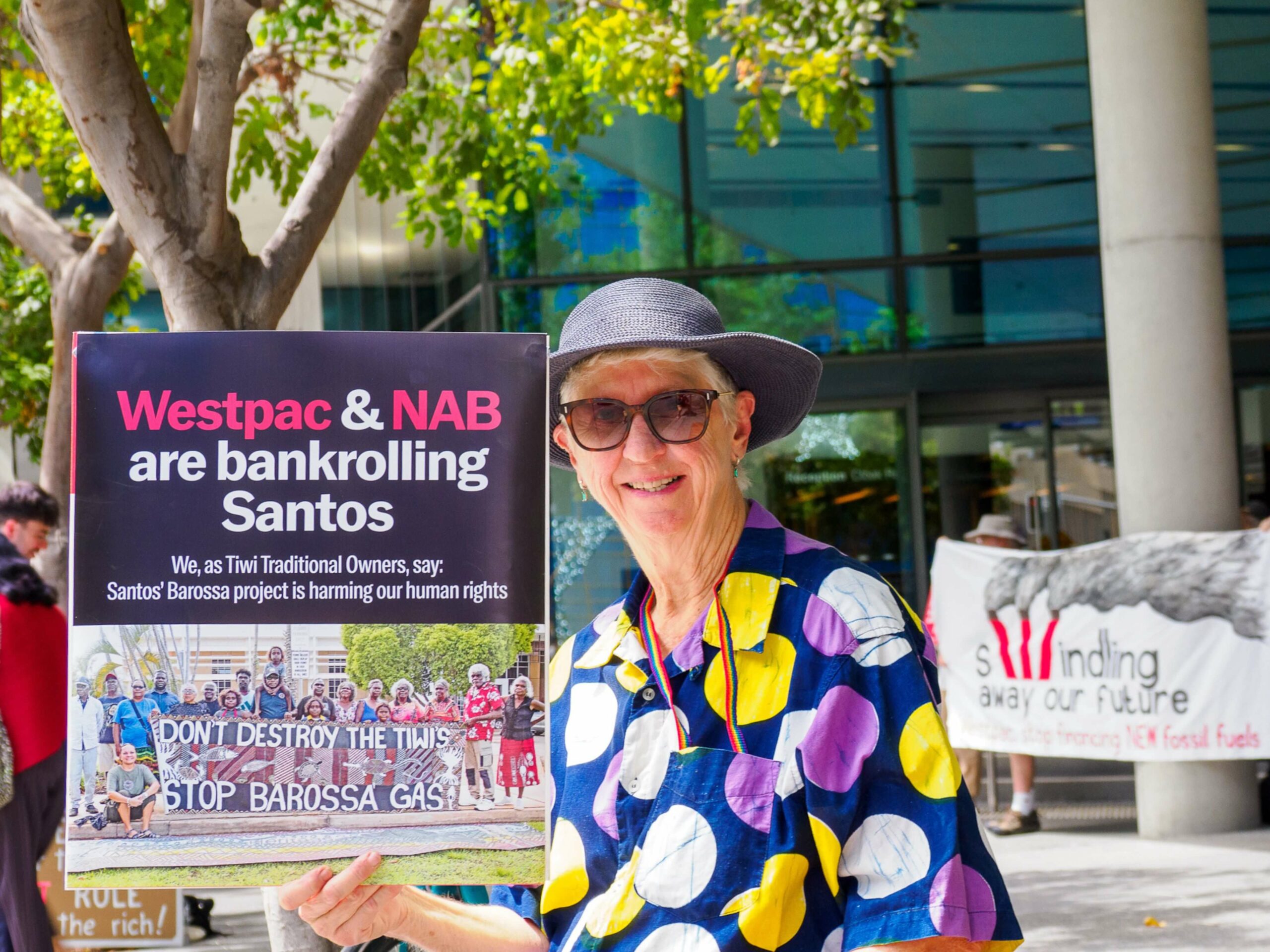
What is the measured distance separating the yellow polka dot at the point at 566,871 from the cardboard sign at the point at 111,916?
5073 mm

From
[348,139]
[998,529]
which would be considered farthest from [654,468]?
[998,529]

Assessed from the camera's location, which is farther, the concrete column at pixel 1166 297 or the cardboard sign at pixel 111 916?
the concrete column at pixel 1166 297

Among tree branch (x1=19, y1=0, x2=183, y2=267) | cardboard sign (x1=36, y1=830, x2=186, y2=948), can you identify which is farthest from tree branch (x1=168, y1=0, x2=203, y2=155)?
cardboard sign (x1=36, y1=830, x2=186, y2=948)

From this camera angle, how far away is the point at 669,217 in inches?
487

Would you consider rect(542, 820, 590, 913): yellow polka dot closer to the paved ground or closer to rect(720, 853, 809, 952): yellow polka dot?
rect(720, 853, 809, 952): yellow polka dot

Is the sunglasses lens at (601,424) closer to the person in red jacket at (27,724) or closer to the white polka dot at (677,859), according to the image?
the white polka dot at (677,859)

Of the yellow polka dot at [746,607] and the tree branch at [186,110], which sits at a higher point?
the tree branch at [186,110]

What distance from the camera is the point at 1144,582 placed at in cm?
816

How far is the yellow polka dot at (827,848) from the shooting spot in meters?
1.85

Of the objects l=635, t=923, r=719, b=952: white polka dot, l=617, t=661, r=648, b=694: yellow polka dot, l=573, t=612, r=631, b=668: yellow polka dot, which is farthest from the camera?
l=573, t=612, r=631, b=668: yellow polka dot


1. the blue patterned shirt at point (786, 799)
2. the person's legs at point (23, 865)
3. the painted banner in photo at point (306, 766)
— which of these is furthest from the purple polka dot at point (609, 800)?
the person's legs at point (23, 865)

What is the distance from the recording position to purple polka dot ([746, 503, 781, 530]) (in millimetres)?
2197

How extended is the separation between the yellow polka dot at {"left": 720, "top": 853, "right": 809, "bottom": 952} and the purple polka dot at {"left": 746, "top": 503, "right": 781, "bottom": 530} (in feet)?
1.75

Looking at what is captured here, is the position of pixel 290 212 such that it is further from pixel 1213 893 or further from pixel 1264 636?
pixel 1264 636
